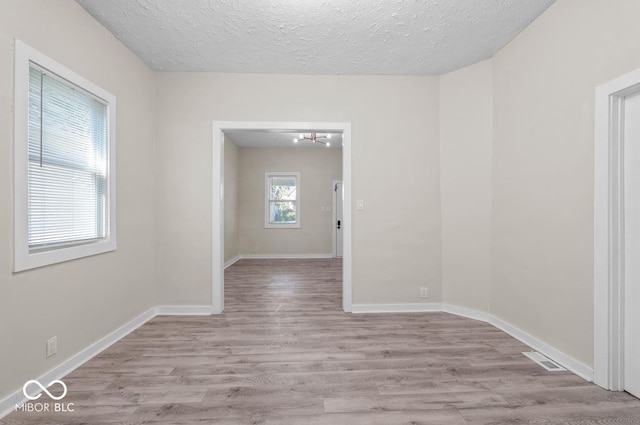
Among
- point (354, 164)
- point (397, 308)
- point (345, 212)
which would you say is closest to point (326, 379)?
point (397, 308)

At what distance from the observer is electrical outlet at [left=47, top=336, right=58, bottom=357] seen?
1967 millimetres

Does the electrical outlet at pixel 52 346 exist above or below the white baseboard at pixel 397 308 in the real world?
above

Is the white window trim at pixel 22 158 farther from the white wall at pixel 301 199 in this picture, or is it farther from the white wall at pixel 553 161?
the white wall at pixel 301 199

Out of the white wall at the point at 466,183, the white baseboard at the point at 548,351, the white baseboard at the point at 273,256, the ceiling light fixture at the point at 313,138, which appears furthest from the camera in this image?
the white baseboard at the point at 273,256

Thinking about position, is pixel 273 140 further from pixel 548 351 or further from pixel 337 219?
pixel 548 351

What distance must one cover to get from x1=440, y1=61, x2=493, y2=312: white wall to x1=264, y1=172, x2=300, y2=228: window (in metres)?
4.81

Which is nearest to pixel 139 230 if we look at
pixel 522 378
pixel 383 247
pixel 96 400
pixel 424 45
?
pixel 96 400

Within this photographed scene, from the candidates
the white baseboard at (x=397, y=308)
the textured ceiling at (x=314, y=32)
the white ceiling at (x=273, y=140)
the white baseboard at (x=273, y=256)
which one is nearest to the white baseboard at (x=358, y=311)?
the white baseboard at (x=397, y=308)

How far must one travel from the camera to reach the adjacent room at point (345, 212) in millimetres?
1788

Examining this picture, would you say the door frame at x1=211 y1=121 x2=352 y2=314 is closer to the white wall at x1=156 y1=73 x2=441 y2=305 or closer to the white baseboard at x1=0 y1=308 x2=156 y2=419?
the white wall at x1=156 y1=73 x2=441 y2=305

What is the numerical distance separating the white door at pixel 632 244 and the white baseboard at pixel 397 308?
1.67 meters

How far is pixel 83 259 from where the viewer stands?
228cm

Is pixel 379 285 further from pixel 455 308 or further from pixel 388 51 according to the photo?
pixel 388 51

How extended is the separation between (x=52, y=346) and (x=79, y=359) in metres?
0.30
